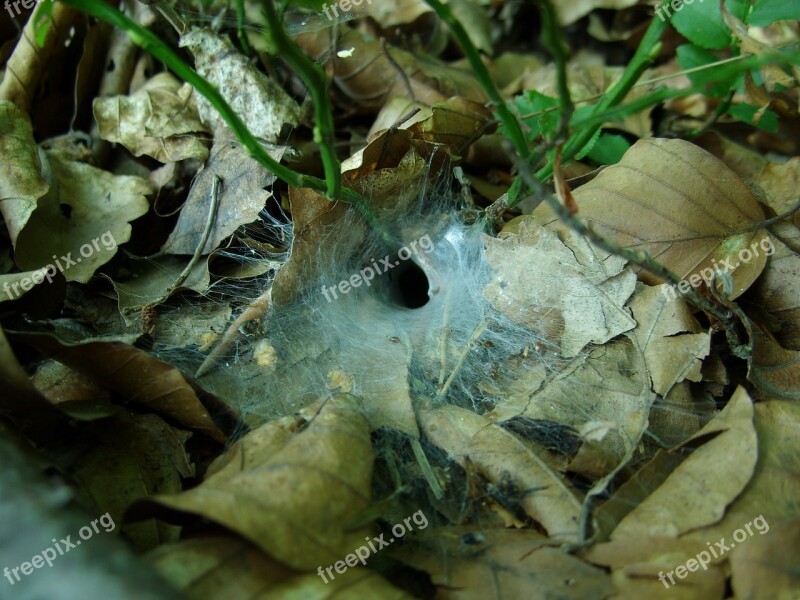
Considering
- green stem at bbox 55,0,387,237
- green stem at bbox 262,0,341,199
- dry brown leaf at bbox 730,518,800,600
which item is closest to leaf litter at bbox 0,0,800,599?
dry brown leaf at bbox 730,518,800,600

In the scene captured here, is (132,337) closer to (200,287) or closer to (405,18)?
(200,287)

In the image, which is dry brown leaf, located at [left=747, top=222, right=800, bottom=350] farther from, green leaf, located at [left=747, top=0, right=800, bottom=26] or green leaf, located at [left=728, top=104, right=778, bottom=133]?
green leaf, located at [left=747, top=0, right=800, bottom=26]

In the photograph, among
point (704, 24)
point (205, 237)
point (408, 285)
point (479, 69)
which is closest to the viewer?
point (479, 69)

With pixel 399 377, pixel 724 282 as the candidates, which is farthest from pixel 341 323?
pixel 724 282

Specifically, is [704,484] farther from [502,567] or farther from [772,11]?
[772,11]

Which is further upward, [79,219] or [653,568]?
[79,219]

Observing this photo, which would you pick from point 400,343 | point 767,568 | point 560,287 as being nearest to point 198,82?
point 400,343
